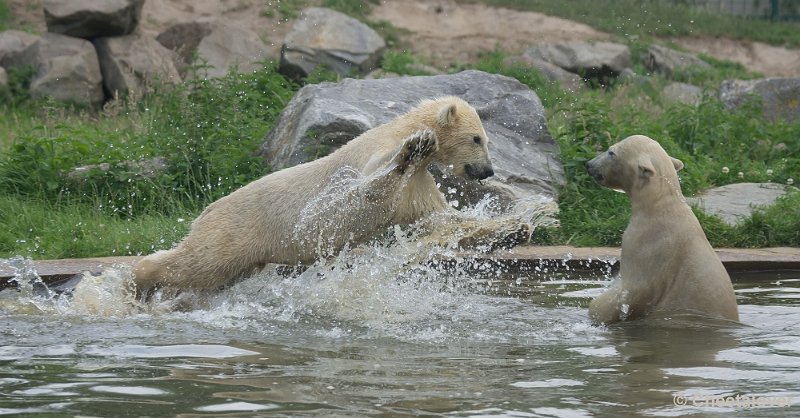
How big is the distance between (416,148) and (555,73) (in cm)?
987

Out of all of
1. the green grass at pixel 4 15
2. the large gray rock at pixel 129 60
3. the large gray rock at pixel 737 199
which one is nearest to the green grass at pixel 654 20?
the large gray rock at pixel 129 60

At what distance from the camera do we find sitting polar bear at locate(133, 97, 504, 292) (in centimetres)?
605

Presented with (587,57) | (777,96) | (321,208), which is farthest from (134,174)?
(587,57)

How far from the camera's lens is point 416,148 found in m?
5.74

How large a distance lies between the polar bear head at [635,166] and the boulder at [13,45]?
1052 cm

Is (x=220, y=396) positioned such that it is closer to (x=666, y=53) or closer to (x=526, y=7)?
(x=666, y=53)

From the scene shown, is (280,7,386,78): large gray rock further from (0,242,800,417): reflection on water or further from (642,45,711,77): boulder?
(0,242,800,417): reflection on water

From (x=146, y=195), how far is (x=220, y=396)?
5.33 metres

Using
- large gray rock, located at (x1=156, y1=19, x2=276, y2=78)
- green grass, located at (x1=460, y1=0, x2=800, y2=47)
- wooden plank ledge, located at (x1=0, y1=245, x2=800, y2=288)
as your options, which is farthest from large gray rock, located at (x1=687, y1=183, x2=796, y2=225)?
green grass, located at (x1=460, y1=0, x2=800, y2=47)

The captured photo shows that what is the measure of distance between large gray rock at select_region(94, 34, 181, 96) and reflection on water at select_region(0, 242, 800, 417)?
7329 mm

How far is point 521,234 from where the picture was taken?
630 cm

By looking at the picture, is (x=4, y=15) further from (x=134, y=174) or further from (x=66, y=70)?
(x=134, y=174)

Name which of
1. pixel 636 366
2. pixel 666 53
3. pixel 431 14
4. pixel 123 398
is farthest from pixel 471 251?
pixel 431 14

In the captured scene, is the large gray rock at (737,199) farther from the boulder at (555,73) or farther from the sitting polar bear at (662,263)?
the boulder at (555,73)
